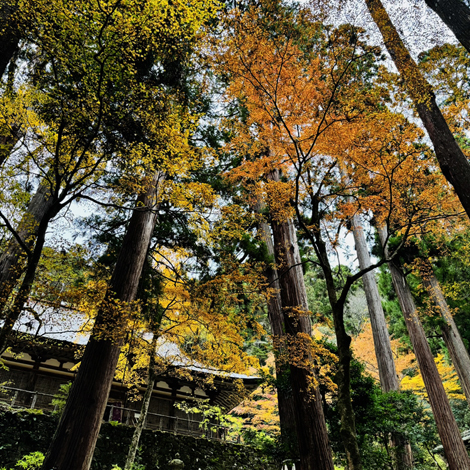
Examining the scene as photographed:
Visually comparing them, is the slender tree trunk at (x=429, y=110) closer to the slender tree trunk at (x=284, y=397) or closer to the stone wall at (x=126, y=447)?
the slender tree trunk at (x=284, y=397)

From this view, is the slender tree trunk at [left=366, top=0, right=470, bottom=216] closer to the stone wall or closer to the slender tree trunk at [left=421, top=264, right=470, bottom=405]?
the slender tree trunk at [left=421, top=264, right=470, bottom=405]

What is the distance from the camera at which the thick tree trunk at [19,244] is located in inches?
157

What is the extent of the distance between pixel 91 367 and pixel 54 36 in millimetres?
4413

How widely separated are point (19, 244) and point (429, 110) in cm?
728

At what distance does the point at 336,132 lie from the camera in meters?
5.33

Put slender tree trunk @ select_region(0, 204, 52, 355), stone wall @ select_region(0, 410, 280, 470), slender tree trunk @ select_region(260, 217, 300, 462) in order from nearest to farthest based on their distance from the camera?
1. slender tree trunk @ select_region(0, 204, 52, 355)
2. slender tree trunk @ select_region(260, 217, 300, 462)
3. stone wall @ select_region(0, 410, 280, 470)

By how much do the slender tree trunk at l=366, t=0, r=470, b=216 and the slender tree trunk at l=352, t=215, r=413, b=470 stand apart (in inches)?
175

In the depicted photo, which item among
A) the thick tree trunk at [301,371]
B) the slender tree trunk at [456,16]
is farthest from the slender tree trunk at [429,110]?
the thick tree trunk at [301,371]

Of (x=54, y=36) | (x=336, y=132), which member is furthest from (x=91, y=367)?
(x=336, y=132)

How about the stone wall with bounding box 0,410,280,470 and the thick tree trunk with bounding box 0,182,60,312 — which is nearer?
the thick tree trunk with bounding box 0,182,60,312

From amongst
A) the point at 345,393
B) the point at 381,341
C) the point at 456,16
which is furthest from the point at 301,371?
the point at 456,16

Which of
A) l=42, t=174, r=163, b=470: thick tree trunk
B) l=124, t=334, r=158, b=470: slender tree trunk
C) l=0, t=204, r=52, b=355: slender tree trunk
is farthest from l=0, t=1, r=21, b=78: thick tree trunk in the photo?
l=124, t=334, r=158, b=470: slender tree trunk

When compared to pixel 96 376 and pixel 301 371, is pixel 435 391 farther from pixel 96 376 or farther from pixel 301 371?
pixel 96 376

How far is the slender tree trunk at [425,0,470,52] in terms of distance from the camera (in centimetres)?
456
